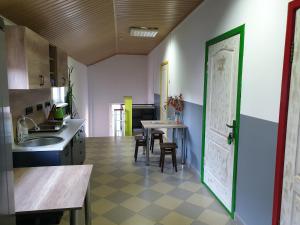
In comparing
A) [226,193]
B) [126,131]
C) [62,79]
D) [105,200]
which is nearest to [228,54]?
[226,193]

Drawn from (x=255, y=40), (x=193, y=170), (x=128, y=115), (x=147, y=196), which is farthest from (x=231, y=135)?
(x=128, y=115)

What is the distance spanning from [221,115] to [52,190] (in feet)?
6.98

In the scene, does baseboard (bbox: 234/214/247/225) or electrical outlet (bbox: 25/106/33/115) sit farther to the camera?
electrical outlet (bbox: 25/106/33/115)

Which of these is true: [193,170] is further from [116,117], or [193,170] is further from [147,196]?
[116,117]

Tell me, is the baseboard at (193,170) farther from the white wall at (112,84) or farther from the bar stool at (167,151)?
the white wall at (112,84)

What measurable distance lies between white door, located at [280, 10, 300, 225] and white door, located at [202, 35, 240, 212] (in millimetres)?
896

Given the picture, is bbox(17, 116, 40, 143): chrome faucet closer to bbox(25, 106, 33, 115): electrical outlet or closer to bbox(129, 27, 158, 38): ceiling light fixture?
bbox(25, 106, 33, 115): electrical outlet

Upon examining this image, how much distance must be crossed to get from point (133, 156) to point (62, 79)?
6.87ft

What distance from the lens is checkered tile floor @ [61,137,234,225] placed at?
2746mm

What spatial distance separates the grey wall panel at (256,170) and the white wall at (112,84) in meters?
7.73

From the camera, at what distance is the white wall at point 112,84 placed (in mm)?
9812

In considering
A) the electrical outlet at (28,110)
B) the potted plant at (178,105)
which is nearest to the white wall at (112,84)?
the potted plant at (178,105)

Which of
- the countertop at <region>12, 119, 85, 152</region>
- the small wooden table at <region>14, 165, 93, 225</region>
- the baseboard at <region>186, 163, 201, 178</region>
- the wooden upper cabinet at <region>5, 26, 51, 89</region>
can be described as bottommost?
the baseboard at <region>186, 163, 201, 178</region>

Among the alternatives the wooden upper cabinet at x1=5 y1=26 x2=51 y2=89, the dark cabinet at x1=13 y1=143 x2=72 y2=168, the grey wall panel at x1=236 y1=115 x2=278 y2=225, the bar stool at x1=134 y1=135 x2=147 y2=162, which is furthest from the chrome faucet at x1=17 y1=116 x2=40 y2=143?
the grey wall panel at x1=236 y1=115 x2=278 y2=225
